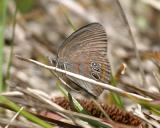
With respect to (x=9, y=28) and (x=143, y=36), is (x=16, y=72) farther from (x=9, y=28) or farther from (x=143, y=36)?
(x=143, y=36)

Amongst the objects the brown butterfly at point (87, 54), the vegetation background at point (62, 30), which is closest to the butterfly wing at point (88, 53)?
the brown butterfly at point (87, 54)

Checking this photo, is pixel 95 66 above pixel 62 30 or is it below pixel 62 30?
below

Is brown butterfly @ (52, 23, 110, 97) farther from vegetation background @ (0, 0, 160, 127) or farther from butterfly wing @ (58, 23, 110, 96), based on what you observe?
vegetation background @ (0, 0, 160, 127)

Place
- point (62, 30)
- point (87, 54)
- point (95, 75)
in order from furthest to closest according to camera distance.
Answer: point (62, 30) < point (87, 54) < point (95, 75)

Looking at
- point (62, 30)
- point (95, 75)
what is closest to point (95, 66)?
point (95, 75)

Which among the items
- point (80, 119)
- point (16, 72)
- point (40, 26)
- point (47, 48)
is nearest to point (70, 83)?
point (80, 119)

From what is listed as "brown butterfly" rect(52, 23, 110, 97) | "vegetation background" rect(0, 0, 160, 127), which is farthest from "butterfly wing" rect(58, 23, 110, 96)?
"vegetation background" rect(0, 0, 160, 127)

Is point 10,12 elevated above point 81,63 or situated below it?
above

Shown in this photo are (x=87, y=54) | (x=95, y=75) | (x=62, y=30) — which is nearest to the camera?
(x=95, y=75)

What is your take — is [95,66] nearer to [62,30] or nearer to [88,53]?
[88,53]
